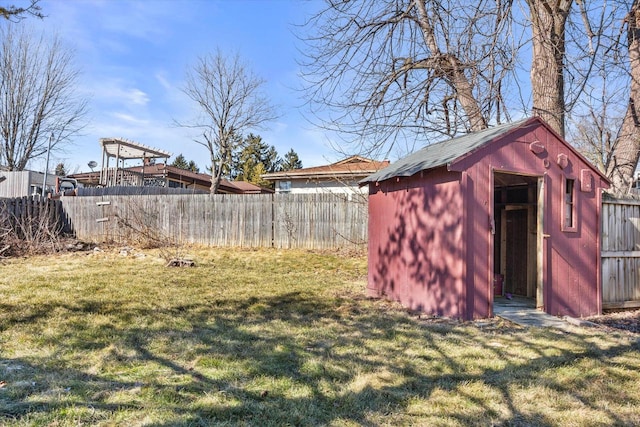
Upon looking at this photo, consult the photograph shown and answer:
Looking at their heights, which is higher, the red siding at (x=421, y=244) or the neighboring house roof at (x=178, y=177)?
the neighboring house roof at (x=178, y=177)

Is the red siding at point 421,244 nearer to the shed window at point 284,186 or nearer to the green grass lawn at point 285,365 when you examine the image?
the green grass lawn at point 285,365

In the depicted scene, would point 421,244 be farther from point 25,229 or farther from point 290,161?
point 290,161

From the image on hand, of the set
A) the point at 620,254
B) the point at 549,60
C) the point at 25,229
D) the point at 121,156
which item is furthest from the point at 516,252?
the point at 121,156

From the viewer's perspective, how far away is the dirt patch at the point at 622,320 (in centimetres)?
525

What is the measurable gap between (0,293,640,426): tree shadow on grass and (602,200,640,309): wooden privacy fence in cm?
243

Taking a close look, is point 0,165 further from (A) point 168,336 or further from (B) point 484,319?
(B) point 484,319

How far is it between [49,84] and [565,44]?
69.5 ft

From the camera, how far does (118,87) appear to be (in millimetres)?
14203

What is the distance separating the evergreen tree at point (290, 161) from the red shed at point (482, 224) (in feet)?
99.5

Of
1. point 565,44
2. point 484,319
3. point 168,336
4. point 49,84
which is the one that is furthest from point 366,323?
point 49,84

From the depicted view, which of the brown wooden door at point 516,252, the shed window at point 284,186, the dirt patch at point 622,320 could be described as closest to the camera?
the dirt patch at point 622,320

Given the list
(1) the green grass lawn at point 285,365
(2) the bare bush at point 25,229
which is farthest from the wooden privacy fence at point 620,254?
(2) the bare bush at point 25,229

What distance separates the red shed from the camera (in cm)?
500

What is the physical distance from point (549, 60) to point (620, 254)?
136 inches
